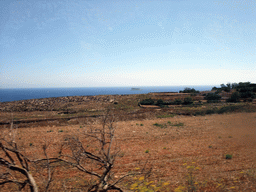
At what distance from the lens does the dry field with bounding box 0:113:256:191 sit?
228 inches

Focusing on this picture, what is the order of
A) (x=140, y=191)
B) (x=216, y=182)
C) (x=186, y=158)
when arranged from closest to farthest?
(x=140, y=191) → (x=216, y=182) → (x=186, y=158)

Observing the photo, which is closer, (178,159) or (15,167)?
(15,167)

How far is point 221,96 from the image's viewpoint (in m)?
35.5

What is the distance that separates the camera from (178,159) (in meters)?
8.12

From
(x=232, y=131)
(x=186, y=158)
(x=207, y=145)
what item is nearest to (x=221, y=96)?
(x=232, y=131)

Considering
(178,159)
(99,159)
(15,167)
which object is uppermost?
(15,167)

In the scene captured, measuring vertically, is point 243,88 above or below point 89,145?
above

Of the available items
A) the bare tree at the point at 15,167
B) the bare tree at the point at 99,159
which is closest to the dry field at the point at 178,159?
the bare tree at the point at 15,167

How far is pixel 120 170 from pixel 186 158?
369cm

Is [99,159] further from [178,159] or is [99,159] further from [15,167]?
[178,159]

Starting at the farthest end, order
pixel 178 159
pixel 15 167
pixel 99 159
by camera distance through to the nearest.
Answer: pixel 178 159 < pixel 99 159 < pixel 15 167

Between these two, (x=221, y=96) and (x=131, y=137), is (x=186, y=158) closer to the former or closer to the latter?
(x=131, y=137)

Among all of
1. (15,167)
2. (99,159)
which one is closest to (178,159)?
(99,159)

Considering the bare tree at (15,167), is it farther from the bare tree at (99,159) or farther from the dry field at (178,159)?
the bare tree at (99,159)
